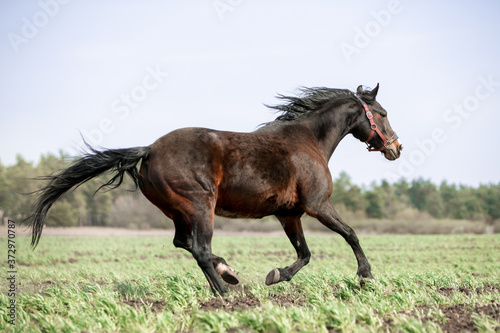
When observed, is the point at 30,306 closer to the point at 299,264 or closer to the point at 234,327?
the point at 234,327

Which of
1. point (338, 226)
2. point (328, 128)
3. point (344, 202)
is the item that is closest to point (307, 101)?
point (328, 128)

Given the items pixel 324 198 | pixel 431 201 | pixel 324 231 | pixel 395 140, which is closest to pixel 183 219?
pixel 324 198

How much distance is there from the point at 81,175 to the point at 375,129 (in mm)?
4483

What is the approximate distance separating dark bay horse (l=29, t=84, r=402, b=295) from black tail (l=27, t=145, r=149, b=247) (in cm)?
1

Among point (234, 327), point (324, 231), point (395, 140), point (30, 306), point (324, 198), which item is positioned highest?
point (395, 140)

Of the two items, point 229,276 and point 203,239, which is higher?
point 203,239

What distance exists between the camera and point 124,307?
4984mm

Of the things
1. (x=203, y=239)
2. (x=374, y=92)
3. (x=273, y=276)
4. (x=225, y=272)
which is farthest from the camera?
(x=374, y=92)

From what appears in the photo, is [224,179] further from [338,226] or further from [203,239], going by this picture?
[338,226]

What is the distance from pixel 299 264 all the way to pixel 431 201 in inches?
2149

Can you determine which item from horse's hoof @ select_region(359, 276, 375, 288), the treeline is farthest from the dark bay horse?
the treeline

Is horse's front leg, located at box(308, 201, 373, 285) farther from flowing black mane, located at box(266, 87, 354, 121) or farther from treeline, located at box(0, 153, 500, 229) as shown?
treeline, located at box(0, 153, 500, 229)

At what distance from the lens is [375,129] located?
7.28m

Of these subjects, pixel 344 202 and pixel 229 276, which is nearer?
pixel 229 276
